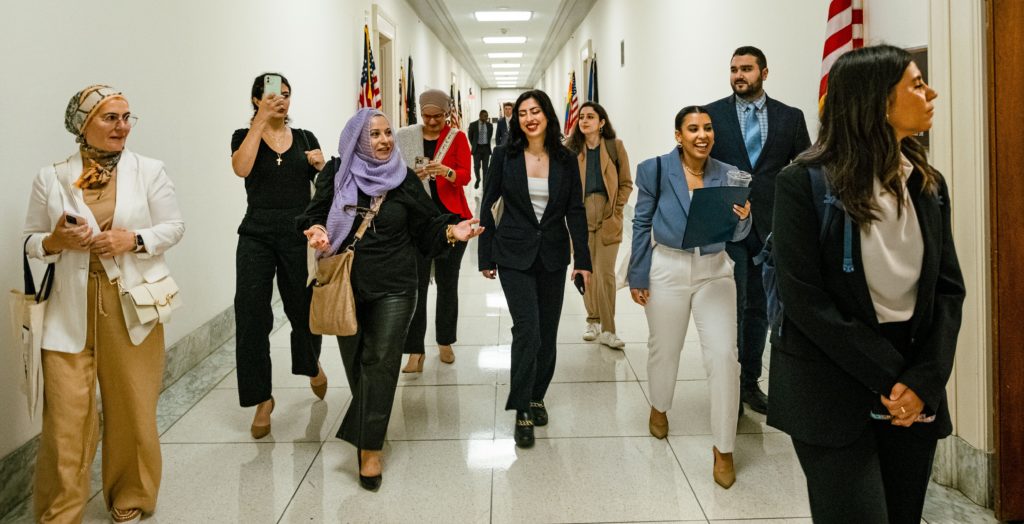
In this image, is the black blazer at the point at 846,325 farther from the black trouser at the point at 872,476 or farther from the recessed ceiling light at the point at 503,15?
the recessed ceiling light at the point at 503,15

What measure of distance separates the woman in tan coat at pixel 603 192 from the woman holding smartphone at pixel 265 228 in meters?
1.96

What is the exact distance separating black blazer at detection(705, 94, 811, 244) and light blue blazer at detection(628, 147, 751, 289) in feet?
1.11

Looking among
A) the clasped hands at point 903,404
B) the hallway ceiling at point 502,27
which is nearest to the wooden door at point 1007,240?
the clasped hands at point 903,404

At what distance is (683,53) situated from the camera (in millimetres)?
7484

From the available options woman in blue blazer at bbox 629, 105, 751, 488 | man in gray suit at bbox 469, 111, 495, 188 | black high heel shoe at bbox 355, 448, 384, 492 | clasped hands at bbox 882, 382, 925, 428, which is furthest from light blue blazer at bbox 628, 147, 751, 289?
man in gray suit at bbox 469, 111, 495, 188

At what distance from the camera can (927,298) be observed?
1653 mm

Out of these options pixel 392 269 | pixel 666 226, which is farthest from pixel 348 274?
pixel 666 226

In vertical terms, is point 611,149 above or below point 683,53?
below

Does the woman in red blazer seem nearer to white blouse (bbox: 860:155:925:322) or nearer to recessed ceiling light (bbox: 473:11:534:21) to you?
white blouse (bbox: 860:155:925:322)

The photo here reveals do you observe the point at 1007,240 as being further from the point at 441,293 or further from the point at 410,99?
the point at 410,99

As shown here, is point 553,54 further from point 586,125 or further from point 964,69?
point 964,69

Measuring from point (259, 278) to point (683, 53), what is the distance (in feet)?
17.5

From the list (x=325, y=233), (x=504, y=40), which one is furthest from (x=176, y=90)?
(x=504, y=40)

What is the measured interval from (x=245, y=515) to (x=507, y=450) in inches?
45.6
